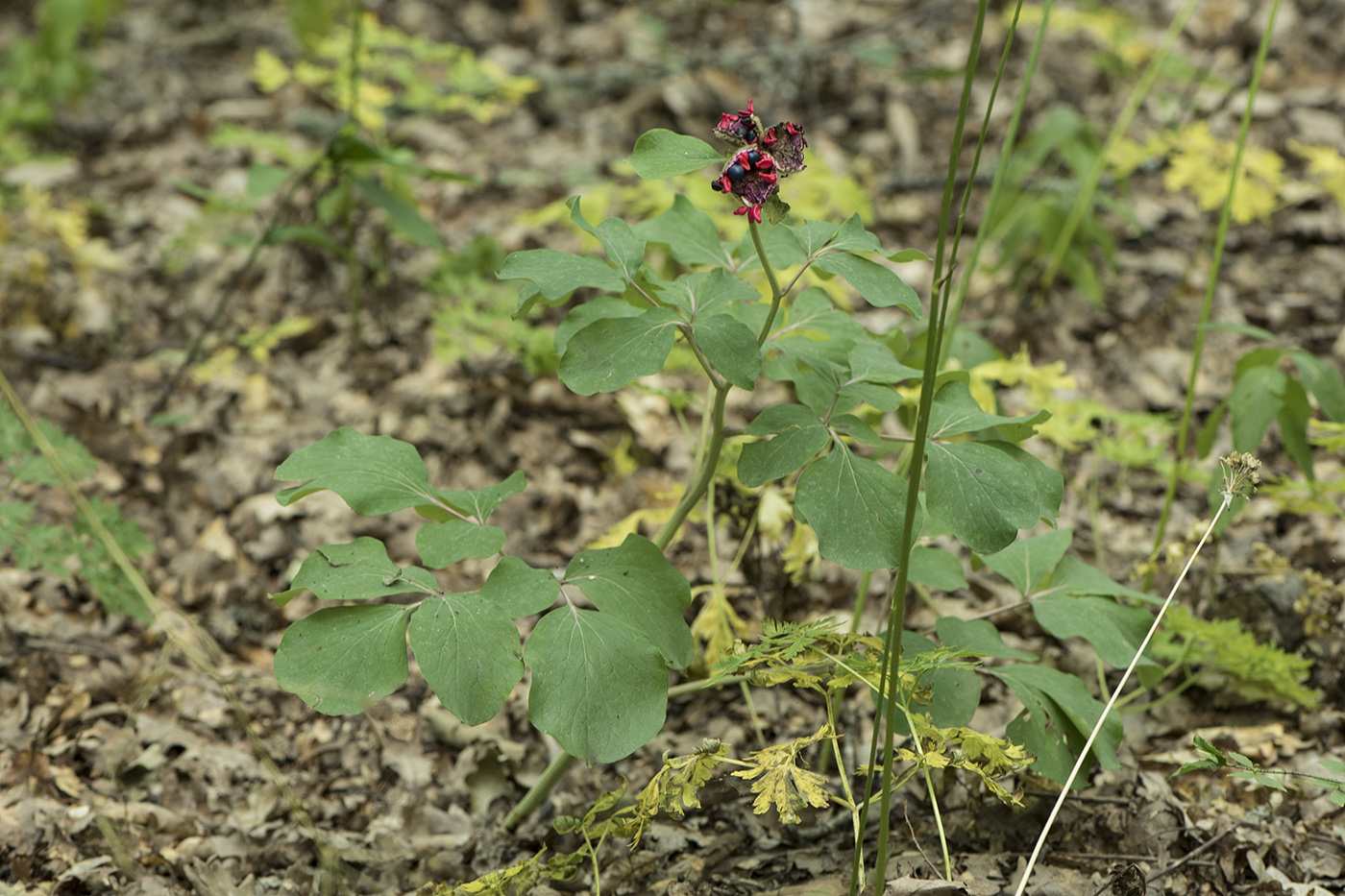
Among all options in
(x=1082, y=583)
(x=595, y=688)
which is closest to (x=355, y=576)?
(x=595, y=688)

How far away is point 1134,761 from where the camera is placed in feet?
6.55

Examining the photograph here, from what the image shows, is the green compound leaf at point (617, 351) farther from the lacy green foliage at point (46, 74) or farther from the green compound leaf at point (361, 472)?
the lacy green foliage at point (46, 74)

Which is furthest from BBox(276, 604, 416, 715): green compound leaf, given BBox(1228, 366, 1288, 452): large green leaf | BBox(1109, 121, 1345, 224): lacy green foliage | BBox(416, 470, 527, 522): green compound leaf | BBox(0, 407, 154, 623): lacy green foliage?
BBox(1109, 121, 1345, 224): lacy green foliage

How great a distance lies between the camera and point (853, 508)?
133cm

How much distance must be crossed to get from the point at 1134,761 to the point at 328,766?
6.17ft

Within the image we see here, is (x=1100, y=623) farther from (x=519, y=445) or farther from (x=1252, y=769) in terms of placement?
(x=519, y=445)

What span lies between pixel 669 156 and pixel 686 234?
0.34 m

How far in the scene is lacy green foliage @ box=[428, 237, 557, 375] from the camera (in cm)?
335

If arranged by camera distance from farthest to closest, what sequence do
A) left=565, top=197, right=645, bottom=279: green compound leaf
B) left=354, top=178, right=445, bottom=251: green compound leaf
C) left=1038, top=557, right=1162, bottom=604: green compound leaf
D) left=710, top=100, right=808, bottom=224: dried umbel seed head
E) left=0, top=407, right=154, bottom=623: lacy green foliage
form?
→ left=354, top=178, right=445, bottom=251: green compound leaf → left=0, top=407, right=154, bottom=623: lacy green foliage → left=1038, top=557, right=1162, bottom=604: green compound leaf → left=565, top=197, right=645, bottom=279: green compound leaf → left=710, top=100, right=808, bottom=224: dried umbel seed head

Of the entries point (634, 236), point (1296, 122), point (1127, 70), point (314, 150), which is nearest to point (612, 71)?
point (314, 150)

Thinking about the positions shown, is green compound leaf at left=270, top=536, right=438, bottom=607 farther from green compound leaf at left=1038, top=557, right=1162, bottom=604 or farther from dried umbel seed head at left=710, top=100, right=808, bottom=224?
green compound leaf at left=1038, top=557, right=1162, bottom=604

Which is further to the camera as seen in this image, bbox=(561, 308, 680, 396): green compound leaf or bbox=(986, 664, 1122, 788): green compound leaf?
bbox=(986, 664, 1122, 788): green compound leaf

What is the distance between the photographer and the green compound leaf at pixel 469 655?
125 cm

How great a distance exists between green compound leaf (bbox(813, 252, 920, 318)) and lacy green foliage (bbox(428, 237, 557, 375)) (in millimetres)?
1953
